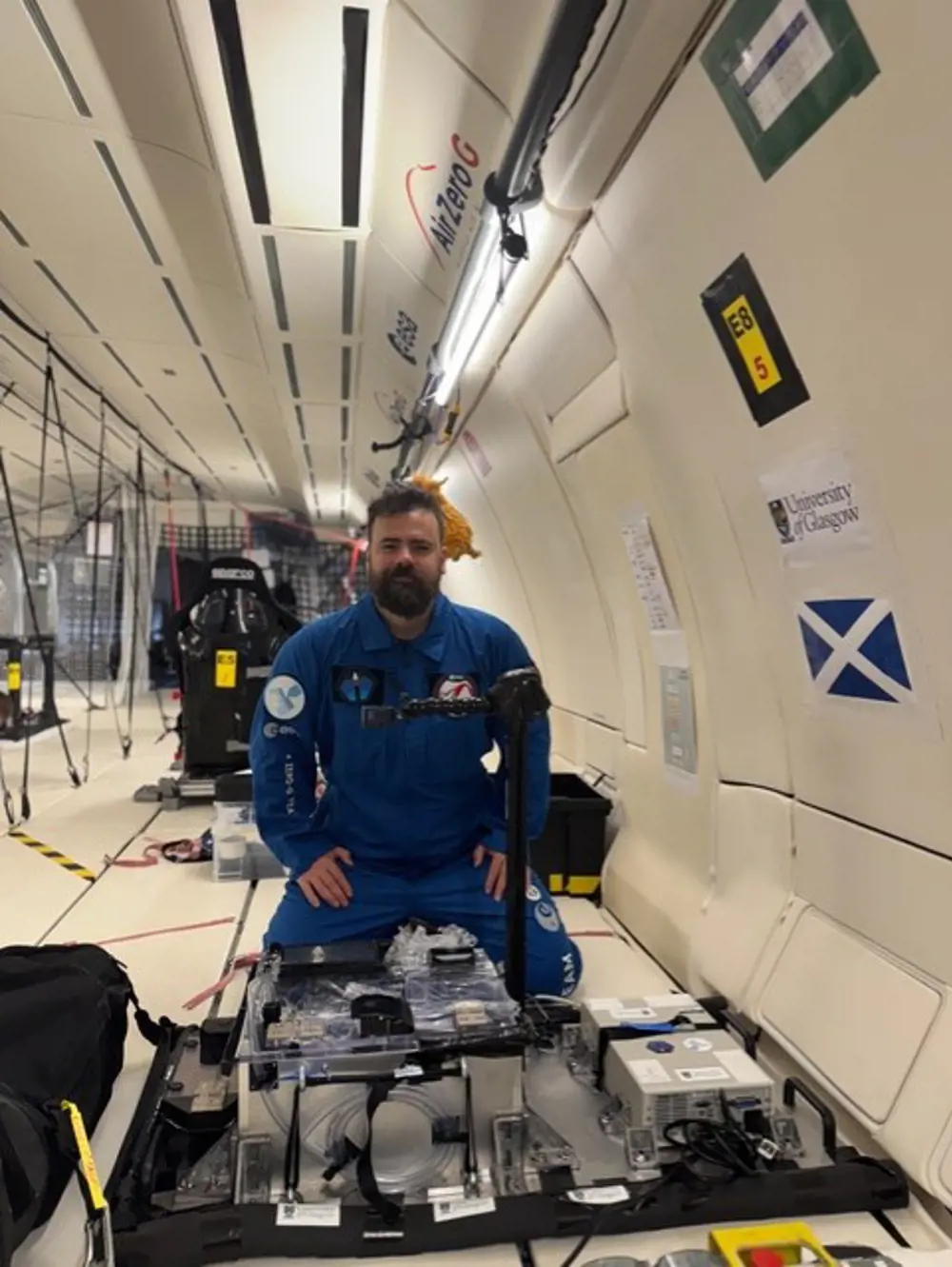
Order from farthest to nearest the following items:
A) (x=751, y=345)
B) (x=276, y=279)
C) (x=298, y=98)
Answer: (x=276, y=279)
(x=298, y=98)
(x=751, y=345)

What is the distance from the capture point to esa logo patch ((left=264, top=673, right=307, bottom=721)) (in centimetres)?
261

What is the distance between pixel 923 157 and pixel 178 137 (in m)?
2.64

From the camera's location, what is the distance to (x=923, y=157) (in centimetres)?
134

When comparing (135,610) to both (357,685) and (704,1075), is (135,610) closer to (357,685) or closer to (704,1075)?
(357,685)

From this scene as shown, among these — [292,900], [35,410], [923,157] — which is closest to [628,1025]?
[292,900]

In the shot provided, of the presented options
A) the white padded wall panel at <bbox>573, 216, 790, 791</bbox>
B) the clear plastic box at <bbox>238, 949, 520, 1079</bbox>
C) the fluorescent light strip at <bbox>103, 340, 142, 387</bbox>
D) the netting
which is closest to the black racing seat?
the fluorescent light strip at <bbox>103, 340, 142, 387</bbox>

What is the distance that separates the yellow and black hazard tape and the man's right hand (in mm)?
1906

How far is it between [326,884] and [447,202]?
7.25ft

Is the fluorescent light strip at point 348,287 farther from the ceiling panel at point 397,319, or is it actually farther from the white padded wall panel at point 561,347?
the white padded wall panel at point 561,347

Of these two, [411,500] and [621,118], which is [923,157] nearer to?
[621,118]

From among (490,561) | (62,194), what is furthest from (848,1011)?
(490,561)

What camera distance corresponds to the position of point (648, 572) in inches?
122

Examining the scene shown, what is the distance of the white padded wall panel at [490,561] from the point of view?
5504 mm

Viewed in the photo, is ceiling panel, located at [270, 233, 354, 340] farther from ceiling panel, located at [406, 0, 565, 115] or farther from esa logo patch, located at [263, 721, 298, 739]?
esa logo patch, located at [263, 721, 298, 739]
